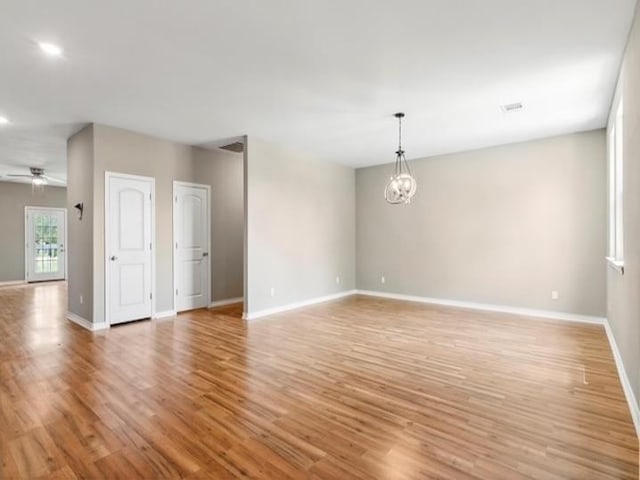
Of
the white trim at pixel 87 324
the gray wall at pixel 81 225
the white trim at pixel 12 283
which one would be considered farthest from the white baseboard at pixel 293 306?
the white trim at pixel 12 283

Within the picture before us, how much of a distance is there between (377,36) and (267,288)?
413 cm

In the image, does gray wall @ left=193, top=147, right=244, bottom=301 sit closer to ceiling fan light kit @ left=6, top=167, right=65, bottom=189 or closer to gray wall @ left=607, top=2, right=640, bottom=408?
ceiling fan light kit @ left=6, top=167, right=65, bottom=189

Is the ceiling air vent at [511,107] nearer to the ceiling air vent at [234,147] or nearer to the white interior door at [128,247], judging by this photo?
the ceiling air vent at [234,147]

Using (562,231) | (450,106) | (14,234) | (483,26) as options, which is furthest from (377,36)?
(14,234)

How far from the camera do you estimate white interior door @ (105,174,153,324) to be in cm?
502

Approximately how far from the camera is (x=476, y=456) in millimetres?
2033

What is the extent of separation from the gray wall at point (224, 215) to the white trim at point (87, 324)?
1.88 m

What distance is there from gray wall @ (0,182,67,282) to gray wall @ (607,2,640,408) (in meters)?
12.4

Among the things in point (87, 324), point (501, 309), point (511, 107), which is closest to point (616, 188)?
point (511, 107)

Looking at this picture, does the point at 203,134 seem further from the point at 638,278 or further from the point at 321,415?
the point at 638,278

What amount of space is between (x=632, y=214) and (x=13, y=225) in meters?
12.8

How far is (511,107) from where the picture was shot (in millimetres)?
4215

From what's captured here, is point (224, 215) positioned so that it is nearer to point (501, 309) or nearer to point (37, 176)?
point (37, 176)

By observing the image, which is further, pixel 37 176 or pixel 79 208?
pixel 37 176
